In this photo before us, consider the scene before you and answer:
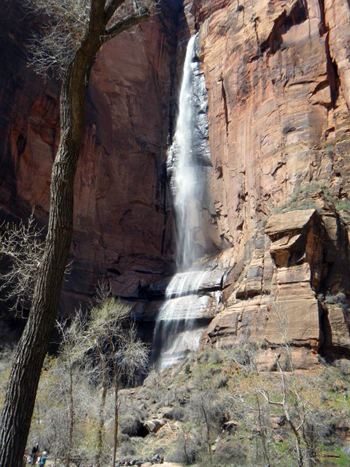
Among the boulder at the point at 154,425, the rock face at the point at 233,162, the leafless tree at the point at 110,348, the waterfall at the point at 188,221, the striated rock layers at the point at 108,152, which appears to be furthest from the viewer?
the striated rock layers at the point at 108,152

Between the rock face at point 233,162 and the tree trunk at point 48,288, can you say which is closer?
the tree trunk at point 48,288

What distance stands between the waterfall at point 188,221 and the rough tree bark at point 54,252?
22.2m

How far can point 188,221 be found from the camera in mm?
35188

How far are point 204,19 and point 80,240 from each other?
2184cm

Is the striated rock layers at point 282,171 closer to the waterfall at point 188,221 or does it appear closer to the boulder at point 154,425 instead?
the waterfall at point 188,221

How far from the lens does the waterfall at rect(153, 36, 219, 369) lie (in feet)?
90.2

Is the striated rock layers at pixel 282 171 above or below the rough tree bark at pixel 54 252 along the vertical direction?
above

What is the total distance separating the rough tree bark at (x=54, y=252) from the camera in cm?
372

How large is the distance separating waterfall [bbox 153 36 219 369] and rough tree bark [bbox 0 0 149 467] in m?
22.2

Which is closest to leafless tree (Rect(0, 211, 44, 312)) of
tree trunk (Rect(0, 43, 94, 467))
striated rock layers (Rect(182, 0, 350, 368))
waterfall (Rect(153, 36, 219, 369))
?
tree trunk (Rect(0, 43, 94, 467))

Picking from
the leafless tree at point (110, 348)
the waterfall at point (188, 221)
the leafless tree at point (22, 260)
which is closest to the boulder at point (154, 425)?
the leafless tree at point (110, 348)

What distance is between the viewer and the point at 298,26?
88.5ft

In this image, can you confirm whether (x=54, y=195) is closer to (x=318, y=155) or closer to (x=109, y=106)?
(x=318, y=155)

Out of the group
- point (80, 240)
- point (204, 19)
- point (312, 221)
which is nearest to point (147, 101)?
point (204, 19)
